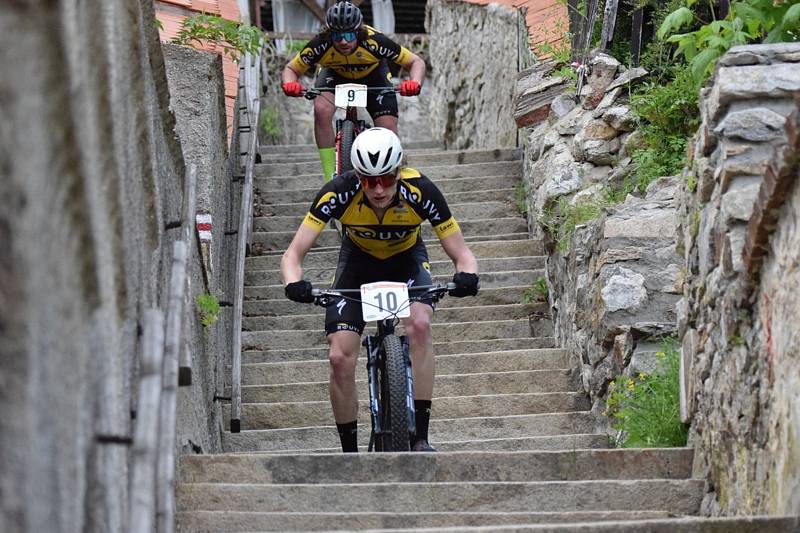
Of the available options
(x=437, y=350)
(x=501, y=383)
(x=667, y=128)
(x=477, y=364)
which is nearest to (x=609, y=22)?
(x=667, y=128)

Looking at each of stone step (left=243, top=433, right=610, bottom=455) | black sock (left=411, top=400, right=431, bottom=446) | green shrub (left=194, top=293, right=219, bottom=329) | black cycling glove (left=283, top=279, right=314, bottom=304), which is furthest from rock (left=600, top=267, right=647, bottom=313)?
green shrub (left=194, top=293, right=219, bottom=329)

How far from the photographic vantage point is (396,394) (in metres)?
5.89

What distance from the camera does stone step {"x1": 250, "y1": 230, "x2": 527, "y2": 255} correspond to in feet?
34.1

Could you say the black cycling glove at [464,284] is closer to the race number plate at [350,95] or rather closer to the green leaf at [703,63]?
the green leaf at [703,63]

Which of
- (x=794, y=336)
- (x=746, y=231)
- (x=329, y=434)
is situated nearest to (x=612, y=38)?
(x=329, y=434)

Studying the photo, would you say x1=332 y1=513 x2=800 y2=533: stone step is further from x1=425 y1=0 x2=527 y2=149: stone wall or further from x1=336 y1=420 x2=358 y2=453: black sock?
x1=425 y1=0 x2=527 y2=149: stone wall

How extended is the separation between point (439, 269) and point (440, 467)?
14.9ft

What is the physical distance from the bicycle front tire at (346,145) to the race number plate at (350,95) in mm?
133

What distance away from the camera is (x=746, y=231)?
4.62m

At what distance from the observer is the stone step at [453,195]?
36.3 feet

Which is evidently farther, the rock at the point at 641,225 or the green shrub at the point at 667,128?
the green shrub at the point at 667,128

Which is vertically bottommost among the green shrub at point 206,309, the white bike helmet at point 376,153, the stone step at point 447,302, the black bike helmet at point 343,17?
the stone step at point 447,302

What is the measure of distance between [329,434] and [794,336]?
3.99 m

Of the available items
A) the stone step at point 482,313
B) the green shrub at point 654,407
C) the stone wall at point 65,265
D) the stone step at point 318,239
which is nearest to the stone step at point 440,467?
the green shrub at point 654,407
